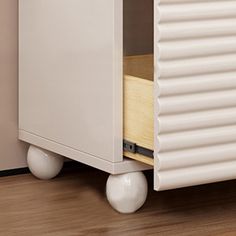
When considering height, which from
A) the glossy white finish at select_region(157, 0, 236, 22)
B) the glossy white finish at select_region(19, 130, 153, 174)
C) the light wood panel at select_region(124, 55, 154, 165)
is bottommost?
the glossy white finish at select_region(19, 130, 153, 174)

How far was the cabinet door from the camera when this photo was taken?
1.48m

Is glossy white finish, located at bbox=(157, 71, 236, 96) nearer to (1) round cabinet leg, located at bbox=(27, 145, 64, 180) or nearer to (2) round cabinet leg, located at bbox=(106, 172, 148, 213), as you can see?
(2) round cabinet leg, located at bbox=(106, 172, 148, 213)

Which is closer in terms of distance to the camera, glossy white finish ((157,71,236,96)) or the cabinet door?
glossy white finish ((157,71,236,96))

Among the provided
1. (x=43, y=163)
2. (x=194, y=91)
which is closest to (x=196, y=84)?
(x=194, y=91)

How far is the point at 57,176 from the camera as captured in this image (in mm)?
1800

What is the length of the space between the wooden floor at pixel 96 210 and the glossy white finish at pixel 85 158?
0.09 meters

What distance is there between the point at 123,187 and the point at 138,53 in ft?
1.28

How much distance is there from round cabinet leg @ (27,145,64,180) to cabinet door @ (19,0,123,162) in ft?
0.15

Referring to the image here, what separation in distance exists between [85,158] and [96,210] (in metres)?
0.10

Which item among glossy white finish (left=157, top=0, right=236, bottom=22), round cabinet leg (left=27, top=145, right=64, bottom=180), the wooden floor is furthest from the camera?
round cabinet leg (left=27, top=145, right=64, bottom=180)

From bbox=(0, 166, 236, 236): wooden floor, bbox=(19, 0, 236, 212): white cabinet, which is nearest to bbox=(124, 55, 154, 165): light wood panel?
bbox=(19, 0, 236, 212): white cabinet

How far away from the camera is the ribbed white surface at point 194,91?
1364 mm

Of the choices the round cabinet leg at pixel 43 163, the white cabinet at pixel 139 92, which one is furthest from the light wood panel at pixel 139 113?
the round cabinet leg at pixel 43 163

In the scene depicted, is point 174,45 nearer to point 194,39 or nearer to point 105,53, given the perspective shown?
point 194,39
